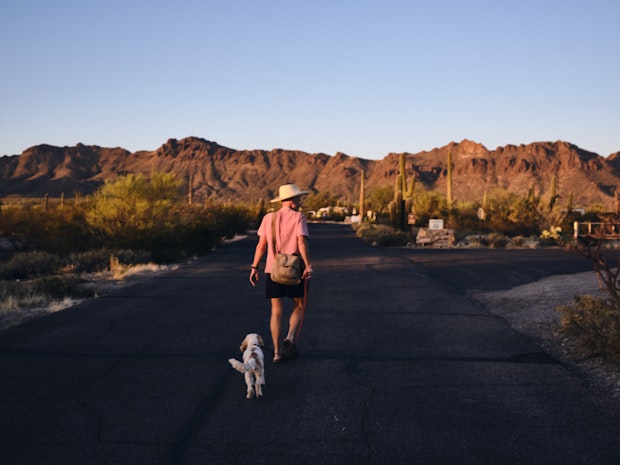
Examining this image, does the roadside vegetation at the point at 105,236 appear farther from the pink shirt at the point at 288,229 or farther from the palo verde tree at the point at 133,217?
the pink shirt at the point at 288,229

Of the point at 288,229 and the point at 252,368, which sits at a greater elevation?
the point at 288,229

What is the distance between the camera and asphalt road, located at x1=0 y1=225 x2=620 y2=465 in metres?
4.50

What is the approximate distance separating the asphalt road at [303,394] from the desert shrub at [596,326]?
1.98ft

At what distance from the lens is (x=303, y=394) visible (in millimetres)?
5855

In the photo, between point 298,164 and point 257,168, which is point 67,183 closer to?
point 257,168

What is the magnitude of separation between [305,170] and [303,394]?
184m

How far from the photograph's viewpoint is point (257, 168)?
595 feet

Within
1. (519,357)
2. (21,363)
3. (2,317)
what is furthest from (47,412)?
(2,317)

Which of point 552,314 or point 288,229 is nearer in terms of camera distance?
point 288,229

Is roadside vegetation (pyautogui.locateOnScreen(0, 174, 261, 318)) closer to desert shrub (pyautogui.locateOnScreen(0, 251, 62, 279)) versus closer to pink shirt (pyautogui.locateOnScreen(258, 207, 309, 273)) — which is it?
desert shrub (pyautogui.locateOnScreen(0, 251, 62, 279))

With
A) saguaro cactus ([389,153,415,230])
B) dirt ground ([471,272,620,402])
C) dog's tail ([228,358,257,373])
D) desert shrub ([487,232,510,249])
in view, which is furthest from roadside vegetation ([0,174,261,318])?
desert shrub ([487,232,510,249])

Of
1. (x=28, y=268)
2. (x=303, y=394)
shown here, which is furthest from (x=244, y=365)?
(x=28, y=268)

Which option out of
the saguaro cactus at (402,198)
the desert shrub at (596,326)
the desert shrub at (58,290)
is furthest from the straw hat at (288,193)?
the saguaro cactus at (402,198)

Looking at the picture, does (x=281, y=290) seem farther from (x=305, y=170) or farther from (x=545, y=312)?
(x=305, y=170)
